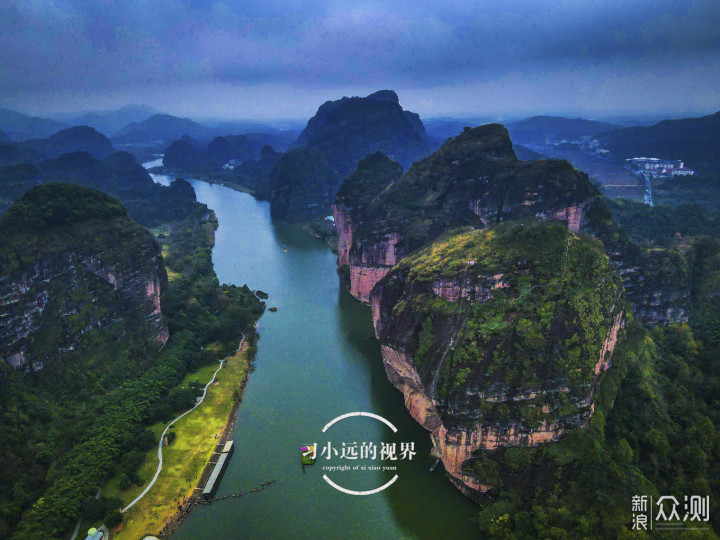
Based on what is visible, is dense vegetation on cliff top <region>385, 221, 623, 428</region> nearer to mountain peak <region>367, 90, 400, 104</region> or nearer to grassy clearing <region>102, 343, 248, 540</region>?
grassy clearing <region>102, 343, 248, 540</region>

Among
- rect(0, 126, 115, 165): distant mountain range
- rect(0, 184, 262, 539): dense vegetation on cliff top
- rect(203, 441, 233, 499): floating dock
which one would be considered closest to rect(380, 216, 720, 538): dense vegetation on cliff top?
rect(203, 441, 233, 499): floating dock

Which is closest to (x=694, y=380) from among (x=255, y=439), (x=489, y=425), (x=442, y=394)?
(x=489, y=425)

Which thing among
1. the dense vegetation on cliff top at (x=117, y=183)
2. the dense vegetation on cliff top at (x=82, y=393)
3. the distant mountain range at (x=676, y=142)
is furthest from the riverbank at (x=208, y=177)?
the distant mountain range at (x=676, y=142)

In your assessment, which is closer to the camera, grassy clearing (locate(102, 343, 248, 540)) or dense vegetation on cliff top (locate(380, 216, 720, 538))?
dense vegetation on cliff top (locate(380, 216, 720, 538))

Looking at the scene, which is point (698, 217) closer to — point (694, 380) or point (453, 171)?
point (453, 171)
